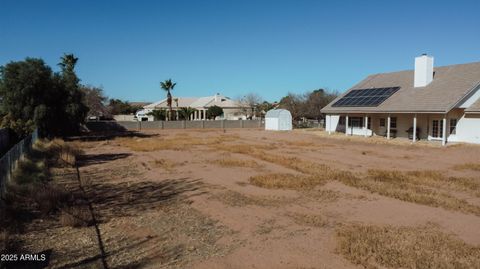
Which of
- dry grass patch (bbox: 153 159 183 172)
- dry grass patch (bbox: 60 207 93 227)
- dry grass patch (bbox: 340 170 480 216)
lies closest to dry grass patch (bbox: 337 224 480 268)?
dry grass patch (bbox: 340 170 480 216)

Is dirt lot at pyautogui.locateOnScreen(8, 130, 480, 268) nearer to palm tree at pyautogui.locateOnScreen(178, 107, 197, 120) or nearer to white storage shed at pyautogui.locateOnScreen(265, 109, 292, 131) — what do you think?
white storage shed at pyautogui.locateOnScreen(265, 109, 292, 131)

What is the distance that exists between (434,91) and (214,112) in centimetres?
4674

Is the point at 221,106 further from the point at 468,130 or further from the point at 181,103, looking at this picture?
the point at 468,130

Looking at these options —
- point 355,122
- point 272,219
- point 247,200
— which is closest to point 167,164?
point 247,200

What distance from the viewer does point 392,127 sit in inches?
A: 1241

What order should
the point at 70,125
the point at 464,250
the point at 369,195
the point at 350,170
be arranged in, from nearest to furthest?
the point at 464,250 < the point at 369,195 < the point at 350,170 < the point at 70,125

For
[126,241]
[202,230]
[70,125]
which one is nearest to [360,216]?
[202,230]

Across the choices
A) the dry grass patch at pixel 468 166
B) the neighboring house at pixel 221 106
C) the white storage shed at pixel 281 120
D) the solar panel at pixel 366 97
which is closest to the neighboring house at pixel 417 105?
the solar panel at pixel 366 97

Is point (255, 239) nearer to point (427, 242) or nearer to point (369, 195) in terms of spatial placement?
point (427, 242)

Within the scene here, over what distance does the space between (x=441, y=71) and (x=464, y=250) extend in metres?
29.3

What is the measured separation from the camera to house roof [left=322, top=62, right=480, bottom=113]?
84.5ft

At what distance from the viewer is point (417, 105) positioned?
27.3 meters

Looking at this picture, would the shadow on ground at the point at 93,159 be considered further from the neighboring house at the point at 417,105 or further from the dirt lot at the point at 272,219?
the neighboring house at the point at 417,105

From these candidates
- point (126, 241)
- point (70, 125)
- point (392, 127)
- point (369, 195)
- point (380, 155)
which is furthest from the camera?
point (70, 125)
